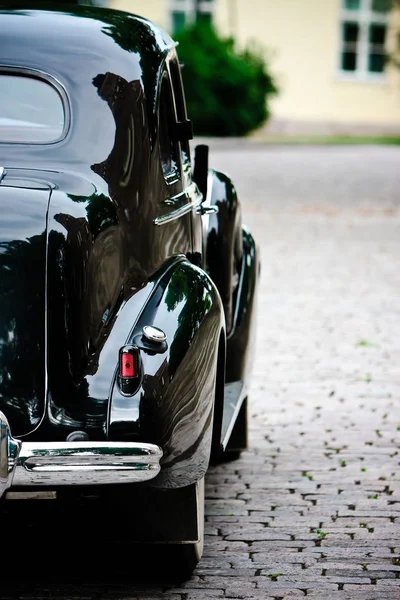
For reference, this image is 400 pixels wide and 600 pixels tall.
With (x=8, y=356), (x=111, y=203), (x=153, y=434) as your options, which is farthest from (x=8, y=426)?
(x=111, y=203)

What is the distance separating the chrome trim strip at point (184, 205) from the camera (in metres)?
4.44

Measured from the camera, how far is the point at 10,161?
13.9 ft

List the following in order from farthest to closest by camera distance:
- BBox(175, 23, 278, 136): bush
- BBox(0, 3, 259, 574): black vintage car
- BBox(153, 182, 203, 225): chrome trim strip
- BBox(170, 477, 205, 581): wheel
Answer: BBox(175, 23, 278, 136): bush
BBox(153, 182, 203, 225): chrome trim strip
BBox(170, 477, 205, 581): wheel
BBox(0, 3, 259, 574): black vintage car

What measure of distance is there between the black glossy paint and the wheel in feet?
0.84

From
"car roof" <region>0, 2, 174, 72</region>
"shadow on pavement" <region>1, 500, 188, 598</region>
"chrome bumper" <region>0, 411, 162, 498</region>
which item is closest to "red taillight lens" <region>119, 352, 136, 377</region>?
"chrome bumper" <region>0, 411, 162, 498</region>

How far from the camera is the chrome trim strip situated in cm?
444

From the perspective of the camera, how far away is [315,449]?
20.2 feet

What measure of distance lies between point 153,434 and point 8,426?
471mm

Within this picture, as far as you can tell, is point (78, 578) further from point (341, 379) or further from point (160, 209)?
point (341, 379)

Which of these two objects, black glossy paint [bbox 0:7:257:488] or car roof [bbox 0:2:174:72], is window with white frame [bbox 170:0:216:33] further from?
black glossy paint [bbox 0:7:257:488]

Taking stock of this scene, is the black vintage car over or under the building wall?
over

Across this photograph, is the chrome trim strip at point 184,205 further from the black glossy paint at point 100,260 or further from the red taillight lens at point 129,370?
the red taillight lens at point 129,370

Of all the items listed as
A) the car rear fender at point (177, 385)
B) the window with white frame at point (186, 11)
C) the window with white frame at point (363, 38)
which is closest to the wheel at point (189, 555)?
the car rear fender at point (177, 385)

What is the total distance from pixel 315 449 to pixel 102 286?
2531mm
